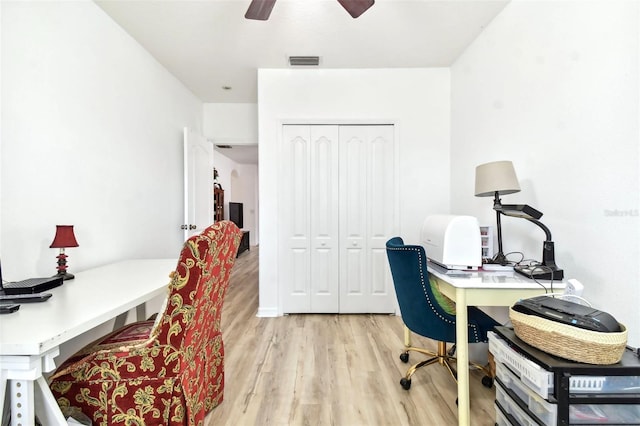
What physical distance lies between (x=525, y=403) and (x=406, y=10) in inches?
102

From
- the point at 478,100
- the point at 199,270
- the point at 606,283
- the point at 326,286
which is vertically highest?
the point at 478,100

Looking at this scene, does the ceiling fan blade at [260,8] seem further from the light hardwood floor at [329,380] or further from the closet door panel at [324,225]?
the light hardwood floor at [329,380]

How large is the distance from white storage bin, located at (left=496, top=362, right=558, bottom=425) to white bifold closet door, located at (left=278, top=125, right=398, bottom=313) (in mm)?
1962

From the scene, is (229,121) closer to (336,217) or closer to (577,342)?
(336,217)

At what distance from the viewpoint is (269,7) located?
6.11 ft

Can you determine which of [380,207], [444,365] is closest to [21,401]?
[444,365]

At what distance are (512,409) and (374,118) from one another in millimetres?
2769

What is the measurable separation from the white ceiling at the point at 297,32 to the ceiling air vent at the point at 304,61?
61 mm

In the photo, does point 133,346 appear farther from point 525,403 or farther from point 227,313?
point 227,313

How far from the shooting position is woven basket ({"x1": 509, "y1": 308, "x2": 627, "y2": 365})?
40.3 inches

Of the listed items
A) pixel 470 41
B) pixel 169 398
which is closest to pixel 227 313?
pixel 169 398

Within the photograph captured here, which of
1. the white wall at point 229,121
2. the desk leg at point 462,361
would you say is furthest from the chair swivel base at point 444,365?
the white wall at point 229,121

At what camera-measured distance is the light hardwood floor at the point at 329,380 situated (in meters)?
1.68

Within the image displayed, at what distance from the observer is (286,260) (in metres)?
3.32
